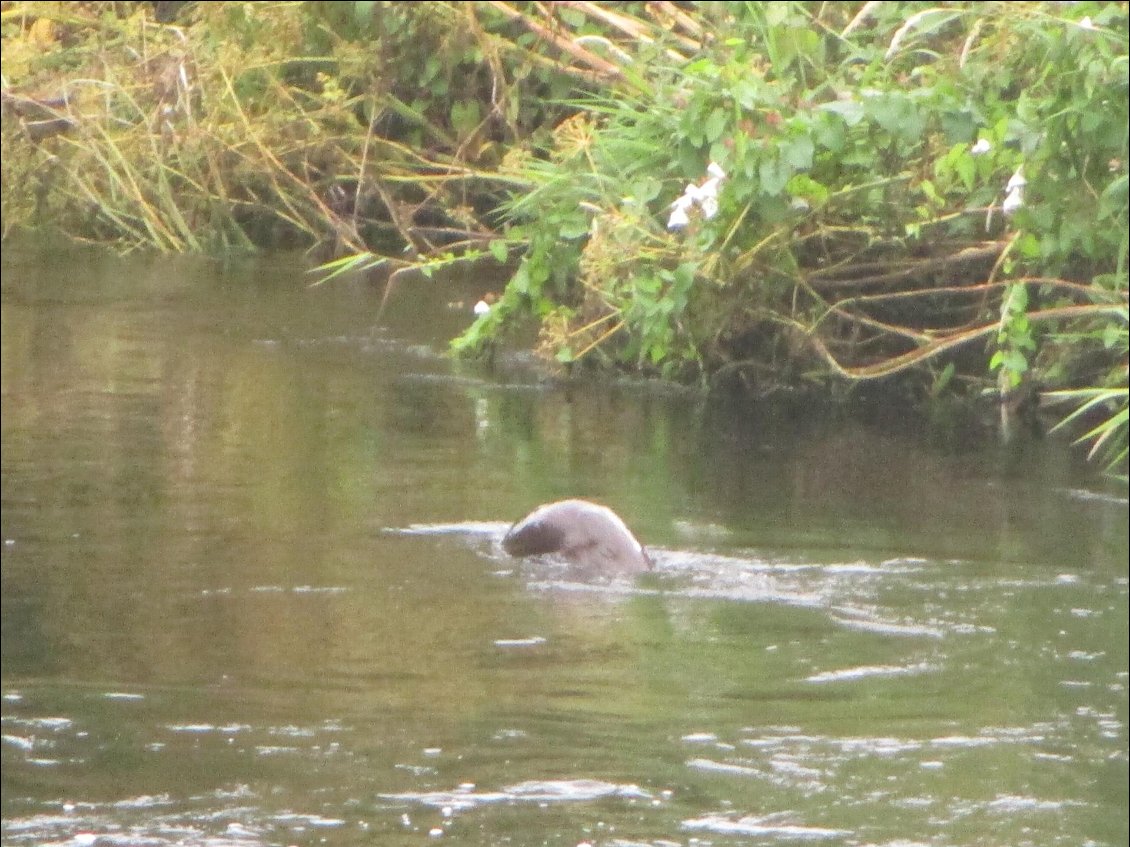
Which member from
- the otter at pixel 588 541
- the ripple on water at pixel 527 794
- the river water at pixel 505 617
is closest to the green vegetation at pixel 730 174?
the river water at pixel 505 617

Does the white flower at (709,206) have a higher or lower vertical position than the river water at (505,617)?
higher

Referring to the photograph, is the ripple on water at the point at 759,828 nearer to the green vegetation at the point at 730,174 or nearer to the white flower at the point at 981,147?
the green vegetation at the point at 730,174

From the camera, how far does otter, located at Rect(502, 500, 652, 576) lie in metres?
5.94

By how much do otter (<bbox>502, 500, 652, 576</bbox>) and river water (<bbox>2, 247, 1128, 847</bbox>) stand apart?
0.25ft

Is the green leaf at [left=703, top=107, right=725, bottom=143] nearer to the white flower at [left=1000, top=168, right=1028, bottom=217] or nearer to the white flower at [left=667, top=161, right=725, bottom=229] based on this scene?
the white flower at [left=667, top=161, right=725, bottom=229]

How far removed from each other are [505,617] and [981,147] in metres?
2.01

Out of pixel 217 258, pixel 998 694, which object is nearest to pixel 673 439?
pixel 998 694

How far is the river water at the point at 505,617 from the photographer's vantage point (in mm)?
4098

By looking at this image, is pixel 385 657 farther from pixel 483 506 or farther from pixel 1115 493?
pixel 1115 493

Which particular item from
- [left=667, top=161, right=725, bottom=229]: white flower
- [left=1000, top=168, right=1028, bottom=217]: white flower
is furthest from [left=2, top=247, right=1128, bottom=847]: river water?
[left=1000, top=168, right=1028, bottom=217]: white flower

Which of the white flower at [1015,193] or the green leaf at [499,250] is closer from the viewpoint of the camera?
the white flower at [1015,193]

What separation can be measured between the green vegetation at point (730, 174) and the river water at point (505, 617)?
0.35 m

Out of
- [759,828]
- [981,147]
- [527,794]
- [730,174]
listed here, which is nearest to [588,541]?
[730,174]

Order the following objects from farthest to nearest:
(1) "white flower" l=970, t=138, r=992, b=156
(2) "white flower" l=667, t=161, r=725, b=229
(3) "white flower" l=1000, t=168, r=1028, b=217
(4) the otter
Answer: (2) "white flower" l=667, t=161, r=725, b=229 < (3) "white flower" l=1000, t=168, r=1028, b=217 < (1) "white flower" l=970, t=138, r=992, b=156 < (4) the otter
